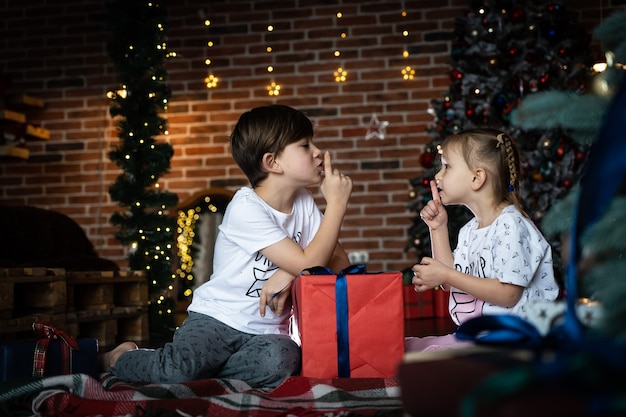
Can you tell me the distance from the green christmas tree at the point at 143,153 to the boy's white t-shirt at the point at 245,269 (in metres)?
1.64

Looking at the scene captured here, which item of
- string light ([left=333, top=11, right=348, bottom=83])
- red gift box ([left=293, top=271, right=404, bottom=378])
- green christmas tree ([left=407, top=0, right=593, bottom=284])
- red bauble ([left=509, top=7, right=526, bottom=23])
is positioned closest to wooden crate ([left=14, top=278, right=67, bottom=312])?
red gift box ([left=293, top=271, right=404, bottom=378])

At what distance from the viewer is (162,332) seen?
144 inches

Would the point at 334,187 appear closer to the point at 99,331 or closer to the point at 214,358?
the point at 214,358

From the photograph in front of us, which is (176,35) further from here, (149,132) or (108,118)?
(149,132)

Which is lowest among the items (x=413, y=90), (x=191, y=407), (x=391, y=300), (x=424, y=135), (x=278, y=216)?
(x=191, y=407)

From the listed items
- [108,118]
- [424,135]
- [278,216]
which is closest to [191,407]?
[278,216]

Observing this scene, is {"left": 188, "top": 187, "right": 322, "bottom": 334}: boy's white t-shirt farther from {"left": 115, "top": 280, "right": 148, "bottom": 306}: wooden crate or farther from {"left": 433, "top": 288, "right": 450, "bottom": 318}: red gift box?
{"left": 433, "top": 288, "right": 450, "bottom": 318}: red gift box

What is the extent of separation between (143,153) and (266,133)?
1745 mm

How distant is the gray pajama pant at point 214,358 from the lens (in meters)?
1.84

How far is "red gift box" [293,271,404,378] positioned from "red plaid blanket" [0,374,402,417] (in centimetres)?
10

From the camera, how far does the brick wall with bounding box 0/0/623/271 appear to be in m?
4.85

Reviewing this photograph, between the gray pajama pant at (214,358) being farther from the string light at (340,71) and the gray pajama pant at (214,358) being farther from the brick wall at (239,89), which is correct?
the string light at (340,71)

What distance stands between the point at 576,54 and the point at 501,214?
2.49 metres

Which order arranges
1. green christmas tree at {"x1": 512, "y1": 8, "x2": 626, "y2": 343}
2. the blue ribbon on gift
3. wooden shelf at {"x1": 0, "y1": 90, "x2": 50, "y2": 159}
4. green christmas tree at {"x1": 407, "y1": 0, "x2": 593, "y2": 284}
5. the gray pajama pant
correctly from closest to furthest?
green christmas tree at {"x1": 512, "y1": 8, "x2": 626, "y2": 343} < the blue ribbon on gift < the gray pajama pant < green christmas tree at {"x1": 407, "y1": 0, "x2": 593, "y2": 284} < wooden shelf at {"x1": 0, "y1": 90, "x2": 50, "y2": 159}
